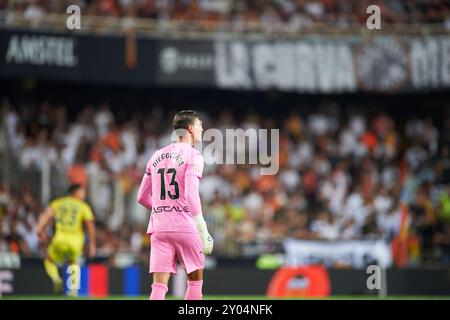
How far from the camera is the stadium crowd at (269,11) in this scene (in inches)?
1013

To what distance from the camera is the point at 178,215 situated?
1013cm

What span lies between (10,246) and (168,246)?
1196cm

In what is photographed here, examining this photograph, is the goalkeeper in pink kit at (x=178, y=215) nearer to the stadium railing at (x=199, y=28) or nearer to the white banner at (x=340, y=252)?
the white banner at (x=340, y=252)

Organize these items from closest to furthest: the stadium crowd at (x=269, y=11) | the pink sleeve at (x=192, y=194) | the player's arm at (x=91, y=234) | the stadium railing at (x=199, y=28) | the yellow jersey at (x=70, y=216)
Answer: the pink sleeve at (x=192, y=194) → the player's arm at (x=91, y=234) → the yellow jersey at (x=70, y=216) → the stadium railing at (x=199, y=28) → the stadium crowd at (x=269, y=11)

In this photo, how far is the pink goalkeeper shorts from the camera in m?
10.1

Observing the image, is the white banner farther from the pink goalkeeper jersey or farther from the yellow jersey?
the pink goalkeeper jersey

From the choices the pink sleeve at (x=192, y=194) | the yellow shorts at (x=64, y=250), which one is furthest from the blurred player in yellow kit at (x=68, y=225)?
the pink sleeve at (x=192, y=194)

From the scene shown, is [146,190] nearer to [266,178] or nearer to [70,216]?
[70,216]

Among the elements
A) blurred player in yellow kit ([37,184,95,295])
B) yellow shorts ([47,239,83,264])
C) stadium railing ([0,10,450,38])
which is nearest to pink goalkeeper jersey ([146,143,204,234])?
blurred player in yellow kit ([37,184,95,295])

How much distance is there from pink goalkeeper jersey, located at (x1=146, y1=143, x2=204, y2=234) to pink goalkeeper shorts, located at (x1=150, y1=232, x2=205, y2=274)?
6 centimetres

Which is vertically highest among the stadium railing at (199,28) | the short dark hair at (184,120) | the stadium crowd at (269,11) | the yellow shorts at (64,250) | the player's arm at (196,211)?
the stadium crowd at (269,11)

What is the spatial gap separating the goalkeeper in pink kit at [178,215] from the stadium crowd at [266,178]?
11.6 m

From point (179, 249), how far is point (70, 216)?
6918 mm
